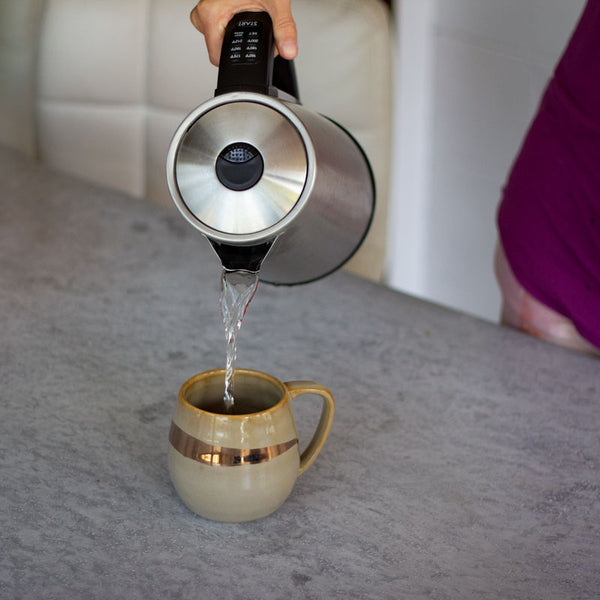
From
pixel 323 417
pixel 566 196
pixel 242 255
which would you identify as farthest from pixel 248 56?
pixel 566 196

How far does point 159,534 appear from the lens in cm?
58

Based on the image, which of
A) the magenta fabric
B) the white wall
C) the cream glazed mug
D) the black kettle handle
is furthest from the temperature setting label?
the white wall

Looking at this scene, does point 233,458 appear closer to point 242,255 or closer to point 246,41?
point 242,255

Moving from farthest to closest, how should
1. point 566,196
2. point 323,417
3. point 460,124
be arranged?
point 460,124 < point 566,196 < point 323,417

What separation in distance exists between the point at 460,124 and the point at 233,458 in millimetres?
1428

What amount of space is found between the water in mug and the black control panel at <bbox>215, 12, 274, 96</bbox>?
12 centimetres

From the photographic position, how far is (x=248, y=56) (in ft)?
1.87

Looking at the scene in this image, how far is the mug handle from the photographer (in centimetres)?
62

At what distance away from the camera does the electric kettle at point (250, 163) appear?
1.74 ft

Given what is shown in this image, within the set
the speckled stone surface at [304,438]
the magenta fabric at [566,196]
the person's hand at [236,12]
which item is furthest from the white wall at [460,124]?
the person's hand at [236,12]

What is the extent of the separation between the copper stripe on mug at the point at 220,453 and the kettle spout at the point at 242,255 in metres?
0.12

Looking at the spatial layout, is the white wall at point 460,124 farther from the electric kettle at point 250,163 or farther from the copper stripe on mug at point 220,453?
the copper stripe on mug at point 220,453

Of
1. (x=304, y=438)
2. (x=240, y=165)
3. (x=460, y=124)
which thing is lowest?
(x=460, y=124)

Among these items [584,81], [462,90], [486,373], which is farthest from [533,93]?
[486,373]
